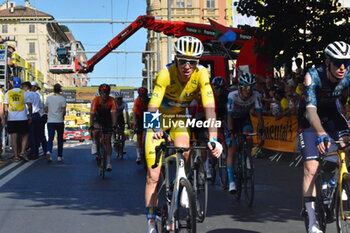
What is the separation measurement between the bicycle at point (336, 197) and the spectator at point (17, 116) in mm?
10431

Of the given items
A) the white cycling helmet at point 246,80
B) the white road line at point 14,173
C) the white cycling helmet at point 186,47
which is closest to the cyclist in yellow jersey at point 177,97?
the white cycling helmet at point 186,47

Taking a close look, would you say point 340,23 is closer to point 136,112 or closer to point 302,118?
point 136,112

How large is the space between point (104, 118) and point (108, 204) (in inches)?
147

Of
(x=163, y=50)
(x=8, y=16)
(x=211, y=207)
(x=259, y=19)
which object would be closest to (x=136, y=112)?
(x=259, y=19)

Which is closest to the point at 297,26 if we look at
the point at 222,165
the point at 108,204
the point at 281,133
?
the point at 281,133

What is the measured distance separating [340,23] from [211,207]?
7.28m

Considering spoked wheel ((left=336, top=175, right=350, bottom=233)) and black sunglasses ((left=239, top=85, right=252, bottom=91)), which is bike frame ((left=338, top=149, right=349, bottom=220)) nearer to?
spoked wheel ((left=336, top=175, right=350, bottom=233))

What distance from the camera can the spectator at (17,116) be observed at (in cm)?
1434

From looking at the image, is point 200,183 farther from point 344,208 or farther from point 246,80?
point 344,208

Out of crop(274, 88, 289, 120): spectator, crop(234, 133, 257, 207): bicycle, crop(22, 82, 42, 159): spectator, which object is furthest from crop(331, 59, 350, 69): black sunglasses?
crop(22, 82, 42, 159): spectator

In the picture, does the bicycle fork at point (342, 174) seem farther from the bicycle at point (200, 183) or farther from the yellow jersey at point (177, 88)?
the bicycle at point (200, 183)

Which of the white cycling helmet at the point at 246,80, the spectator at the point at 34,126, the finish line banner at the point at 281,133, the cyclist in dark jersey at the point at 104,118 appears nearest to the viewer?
the white cycling helmet at the point at 246,80

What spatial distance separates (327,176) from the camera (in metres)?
5.29

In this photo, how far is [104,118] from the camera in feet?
37.1
